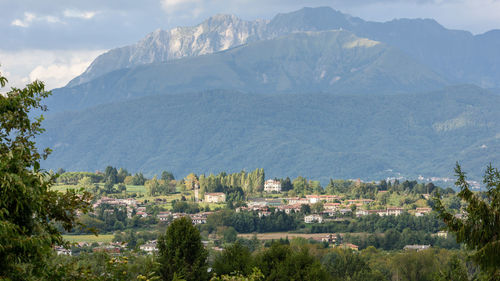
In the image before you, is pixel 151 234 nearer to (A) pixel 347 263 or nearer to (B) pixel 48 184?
(A) pixel 347 263

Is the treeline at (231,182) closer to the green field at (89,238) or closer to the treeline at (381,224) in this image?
the treeline at (381,224)

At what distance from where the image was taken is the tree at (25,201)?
35.3 ft

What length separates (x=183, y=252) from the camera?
40.8 m

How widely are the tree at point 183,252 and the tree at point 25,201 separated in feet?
90.3

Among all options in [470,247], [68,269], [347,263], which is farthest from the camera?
[347,263]

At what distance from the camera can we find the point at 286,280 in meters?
41.3

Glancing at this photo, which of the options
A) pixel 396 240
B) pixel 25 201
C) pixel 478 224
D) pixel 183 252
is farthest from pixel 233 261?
pixel 396 240

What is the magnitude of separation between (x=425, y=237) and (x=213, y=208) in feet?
165

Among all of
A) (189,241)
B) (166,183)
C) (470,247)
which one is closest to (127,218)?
(166,183)

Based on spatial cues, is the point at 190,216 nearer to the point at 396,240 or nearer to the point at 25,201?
the point at 396,240

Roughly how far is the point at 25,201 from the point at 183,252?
3016cm

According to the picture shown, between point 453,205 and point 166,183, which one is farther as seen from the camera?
point 166,183

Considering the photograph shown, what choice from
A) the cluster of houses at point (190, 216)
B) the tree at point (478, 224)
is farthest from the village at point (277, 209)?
the tree at point (478, 224)

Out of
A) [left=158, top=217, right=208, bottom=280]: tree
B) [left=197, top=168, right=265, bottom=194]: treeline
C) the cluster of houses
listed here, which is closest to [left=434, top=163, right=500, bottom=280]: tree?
[left=158, top=217, right=208, bottom=280]: tree
